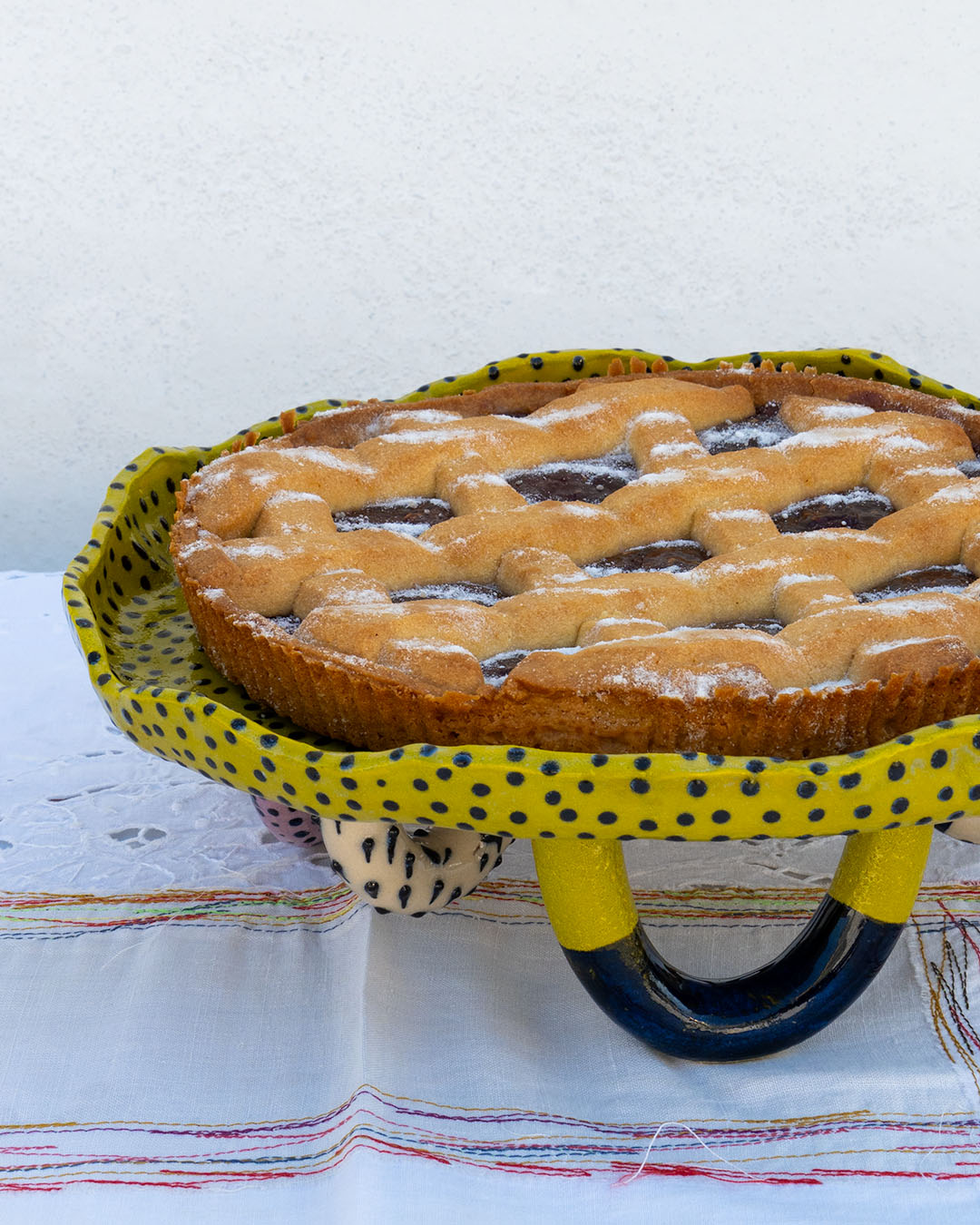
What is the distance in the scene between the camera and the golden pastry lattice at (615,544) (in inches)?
32.7

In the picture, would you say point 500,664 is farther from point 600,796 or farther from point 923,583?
point 923,583

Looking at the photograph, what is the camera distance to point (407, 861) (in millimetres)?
952

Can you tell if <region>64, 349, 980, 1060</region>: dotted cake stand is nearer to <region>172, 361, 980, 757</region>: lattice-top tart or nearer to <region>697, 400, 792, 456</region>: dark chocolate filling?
<region>172, 361, 980, 757</region>: lattice-top tart

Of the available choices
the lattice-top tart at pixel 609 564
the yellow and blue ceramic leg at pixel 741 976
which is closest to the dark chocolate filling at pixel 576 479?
the lattice-top tart at pixel 609 564

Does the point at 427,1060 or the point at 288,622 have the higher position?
the point at 288,622

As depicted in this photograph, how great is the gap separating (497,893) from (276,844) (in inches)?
8.7

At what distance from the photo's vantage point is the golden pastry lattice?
830 millimetres

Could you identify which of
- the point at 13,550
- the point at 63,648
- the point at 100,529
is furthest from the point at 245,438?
the point at 13,550

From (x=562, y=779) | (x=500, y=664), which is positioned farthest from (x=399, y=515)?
(x=562, y=779)

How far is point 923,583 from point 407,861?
1.33 ft

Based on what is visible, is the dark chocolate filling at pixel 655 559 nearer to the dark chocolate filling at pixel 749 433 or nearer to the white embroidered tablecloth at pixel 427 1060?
the dark chocolate filling at pixel 749 433

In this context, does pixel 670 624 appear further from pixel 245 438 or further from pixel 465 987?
pixel 245 438

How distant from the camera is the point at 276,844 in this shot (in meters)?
1.25

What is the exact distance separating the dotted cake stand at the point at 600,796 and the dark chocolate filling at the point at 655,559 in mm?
211
